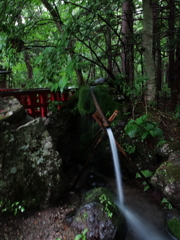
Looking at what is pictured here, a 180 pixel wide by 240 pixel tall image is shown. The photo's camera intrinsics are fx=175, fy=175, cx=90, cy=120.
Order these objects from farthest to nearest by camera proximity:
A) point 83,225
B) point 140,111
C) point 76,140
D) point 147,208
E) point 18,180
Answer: point 76,140 → point 140,111 → point 147,208 → point 18,180 → point 83,225

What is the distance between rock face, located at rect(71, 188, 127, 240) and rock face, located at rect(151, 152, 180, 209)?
133 centimetres

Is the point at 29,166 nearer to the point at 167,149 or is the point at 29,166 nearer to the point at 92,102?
the point at 92,102

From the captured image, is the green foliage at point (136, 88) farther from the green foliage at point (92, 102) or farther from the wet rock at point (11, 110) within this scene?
the wet rock at point (11, 110)

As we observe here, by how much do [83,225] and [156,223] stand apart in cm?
186

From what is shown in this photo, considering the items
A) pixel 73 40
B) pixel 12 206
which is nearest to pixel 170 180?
pixel 12 206

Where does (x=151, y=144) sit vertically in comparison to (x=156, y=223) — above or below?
above

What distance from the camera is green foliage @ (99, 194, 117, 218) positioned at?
12.1 feet

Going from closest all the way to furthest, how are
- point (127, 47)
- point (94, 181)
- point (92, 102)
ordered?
point (94, 181) < point (92, 102) < point (127, 47)

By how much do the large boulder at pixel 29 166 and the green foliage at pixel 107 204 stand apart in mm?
1216

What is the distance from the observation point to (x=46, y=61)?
3.65 meters

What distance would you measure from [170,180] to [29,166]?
11.3 ft

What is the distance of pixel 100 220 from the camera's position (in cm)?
360

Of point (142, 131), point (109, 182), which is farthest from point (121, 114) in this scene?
point (109, 182)

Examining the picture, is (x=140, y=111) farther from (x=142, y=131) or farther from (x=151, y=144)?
(x=142, y=131)
